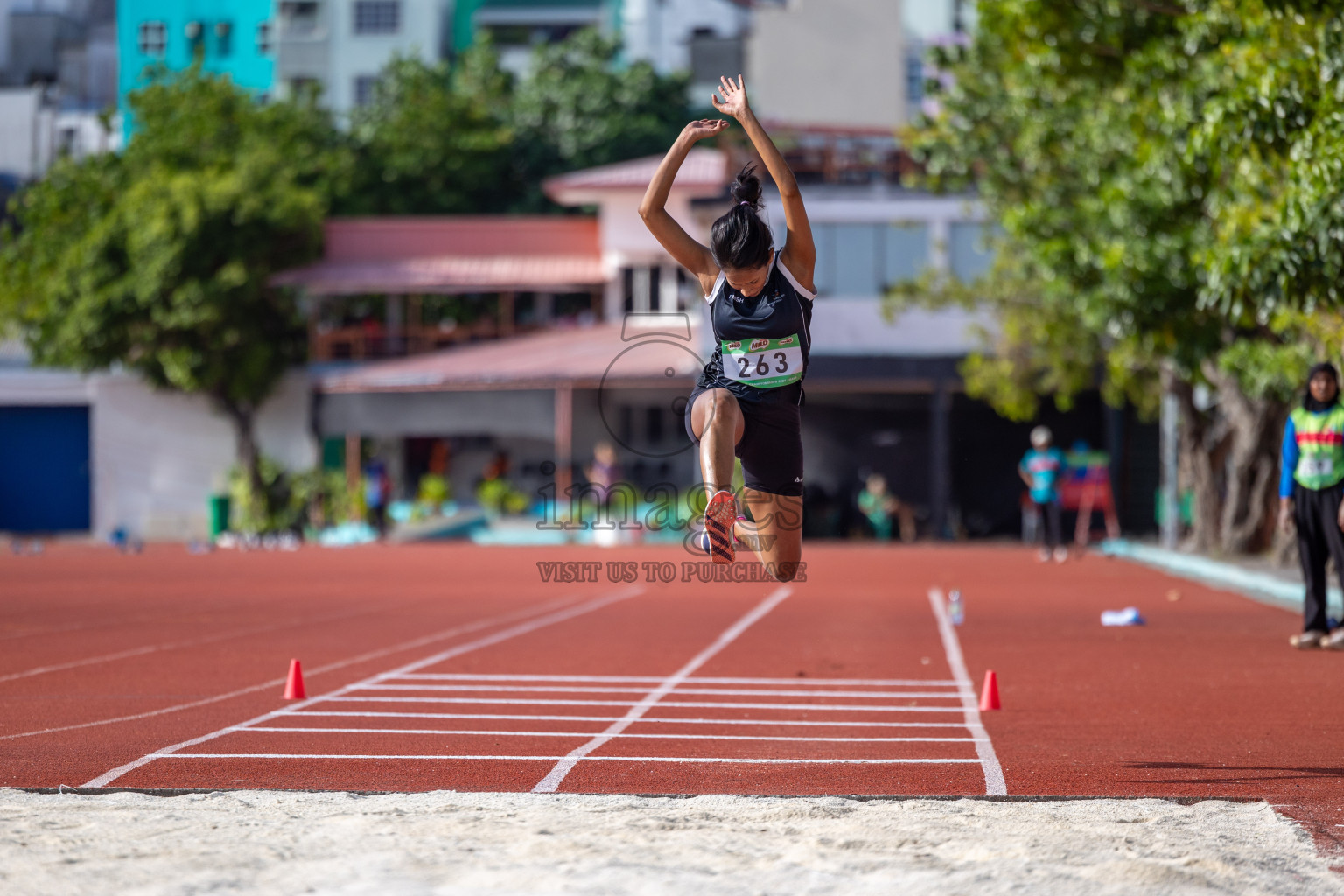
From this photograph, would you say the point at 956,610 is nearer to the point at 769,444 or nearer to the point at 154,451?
the point at 769,444

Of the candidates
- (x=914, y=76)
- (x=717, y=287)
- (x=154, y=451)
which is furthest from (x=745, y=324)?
(x=914, y=76)

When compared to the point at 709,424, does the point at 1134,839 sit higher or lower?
lower

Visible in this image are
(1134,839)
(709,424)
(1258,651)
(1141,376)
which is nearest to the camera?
(1134,839)

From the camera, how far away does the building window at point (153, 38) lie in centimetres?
5625

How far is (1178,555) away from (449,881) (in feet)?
73.3

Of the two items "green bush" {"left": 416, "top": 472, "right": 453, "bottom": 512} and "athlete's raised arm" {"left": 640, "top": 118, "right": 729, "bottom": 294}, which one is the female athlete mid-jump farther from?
"green bush" {"left": 416, "top": 472, "right": 453, "bottom": 512}

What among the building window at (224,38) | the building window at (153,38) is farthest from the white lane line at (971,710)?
the building window at (224,38)

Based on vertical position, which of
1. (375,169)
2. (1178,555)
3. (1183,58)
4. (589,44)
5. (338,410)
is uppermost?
(589,44)

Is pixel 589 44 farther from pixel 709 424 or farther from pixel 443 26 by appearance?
pixel 709 424

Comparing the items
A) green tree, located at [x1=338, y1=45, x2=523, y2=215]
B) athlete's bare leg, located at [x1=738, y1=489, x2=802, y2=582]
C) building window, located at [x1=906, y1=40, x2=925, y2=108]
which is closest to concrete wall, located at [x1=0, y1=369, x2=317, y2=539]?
green tree, located at [x1=338, y1=45, x2=523, y2=215]

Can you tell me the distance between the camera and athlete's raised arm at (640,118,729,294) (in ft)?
22.0

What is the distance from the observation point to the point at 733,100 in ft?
22.2

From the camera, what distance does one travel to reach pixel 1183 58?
16.3m

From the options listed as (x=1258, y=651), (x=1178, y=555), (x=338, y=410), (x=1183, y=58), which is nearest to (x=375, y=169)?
(x=338, y=410)
